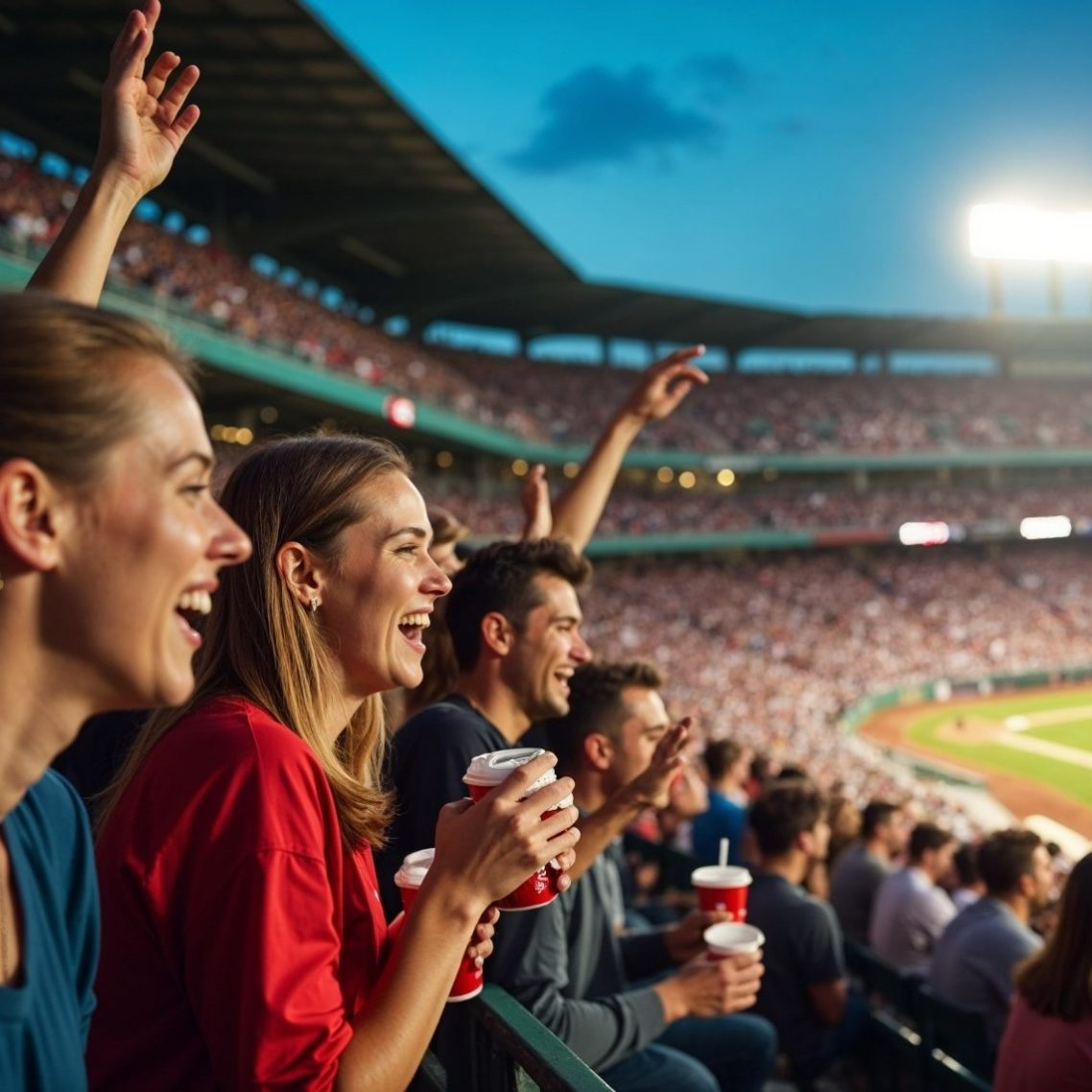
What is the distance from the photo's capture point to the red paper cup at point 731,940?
132 inches

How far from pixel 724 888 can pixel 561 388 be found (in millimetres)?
42866

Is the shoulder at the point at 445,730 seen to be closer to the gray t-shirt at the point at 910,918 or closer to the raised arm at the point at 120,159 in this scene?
the raised arm at the point at 120,159

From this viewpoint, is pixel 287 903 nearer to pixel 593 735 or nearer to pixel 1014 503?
pixel 593 735

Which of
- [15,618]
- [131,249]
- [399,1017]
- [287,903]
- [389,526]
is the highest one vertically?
[131,249]

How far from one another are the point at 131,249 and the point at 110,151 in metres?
20.6

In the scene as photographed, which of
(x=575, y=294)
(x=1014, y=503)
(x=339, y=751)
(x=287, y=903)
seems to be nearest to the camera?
(x=287, y=903)

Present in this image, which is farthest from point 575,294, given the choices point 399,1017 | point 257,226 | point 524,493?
point 399,1017

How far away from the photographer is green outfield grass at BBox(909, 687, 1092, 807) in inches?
1005

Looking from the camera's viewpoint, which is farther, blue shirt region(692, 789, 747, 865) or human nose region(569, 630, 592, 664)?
blue shirt region(692, 789, 747, 865)

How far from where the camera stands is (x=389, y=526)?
2367mm

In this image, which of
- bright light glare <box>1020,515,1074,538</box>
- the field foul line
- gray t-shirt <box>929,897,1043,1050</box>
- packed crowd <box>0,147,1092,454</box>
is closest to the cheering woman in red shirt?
gray t-shirt <box>929,897,1043,1050</box>

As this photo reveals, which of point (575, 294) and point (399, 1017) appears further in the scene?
point (575, 294)

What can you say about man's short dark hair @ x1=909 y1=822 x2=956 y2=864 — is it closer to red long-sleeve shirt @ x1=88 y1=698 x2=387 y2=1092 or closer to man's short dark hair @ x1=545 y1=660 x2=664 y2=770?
man's short dark hair @ x1=545 y1=660 x2=664 y2=770

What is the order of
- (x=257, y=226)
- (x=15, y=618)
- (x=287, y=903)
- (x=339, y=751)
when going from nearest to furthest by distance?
(x=15, y=618), (x=287, y=903), (x=339, y=751), (x=257, y=226)
